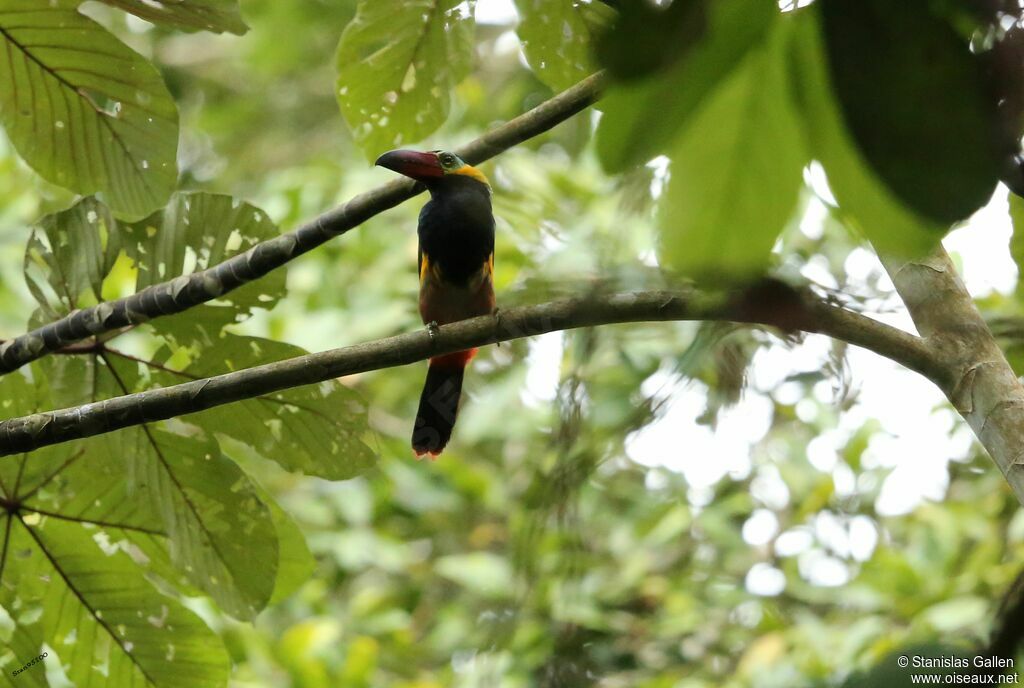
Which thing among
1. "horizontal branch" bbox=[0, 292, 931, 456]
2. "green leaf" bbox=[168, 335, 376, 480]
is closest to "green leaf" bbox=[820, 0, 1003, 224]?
"horizontal branch" bbox=[0, 292, 931, 456]

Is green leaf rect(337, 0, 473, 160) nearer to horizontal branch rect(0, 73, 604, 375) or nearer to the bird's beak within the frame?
horizontal branch rect(0, 73, 604, 375)

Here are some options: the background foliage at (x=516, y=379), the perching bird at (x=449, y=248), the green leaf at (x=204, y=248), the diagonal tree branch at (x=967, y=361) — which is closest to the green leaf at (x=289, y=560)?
the background foliage at (x=516, y=379)

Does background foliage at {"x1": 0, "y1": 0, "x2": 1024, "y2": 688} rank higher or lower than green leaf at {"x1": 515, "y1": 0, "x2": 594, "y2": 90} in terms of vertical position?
lower

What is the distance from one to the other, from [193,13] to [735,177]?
1.64 metres

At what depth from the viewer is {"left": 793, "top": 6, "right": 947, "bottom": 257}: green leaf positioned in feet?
1.75

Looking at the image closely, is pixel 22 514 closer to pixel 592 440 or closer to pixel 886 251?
pixel 592 440

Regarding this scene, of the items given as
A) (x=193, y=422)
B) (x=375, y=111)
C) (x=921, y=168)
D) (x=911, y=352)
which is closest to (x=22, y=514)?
(x=193, y=422)

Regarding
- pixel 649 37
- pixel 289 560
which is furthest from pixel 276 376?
pixel 649 37

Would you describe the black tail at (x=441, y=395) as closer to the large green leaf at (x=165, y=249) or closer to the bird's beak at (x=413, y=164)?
the bird's beak at (x=413, y=164)

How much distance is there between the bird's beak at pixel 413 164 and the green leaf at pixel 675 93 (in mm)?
2372

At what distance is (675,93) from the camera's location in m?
0.57

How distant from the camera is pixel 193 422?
2090mm

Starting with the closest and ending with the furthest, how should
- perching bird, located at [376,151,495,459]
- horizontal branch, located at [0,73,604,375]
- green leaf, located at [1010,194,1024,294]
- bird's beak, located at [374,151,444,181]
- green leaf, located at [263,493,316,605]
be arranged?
green leaf, located at [1010,194,1024,294] → horizontal branch, located at [0,73,604,375] → green leaf, located at [263,493,316,605] → bird's beak, located at [374,151,444,181] → perching bird, located at [376,151,495,459]

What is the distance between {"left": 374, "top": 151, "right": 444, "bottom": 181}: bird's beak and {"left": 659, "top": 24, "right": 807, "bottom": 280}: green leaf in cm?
238
